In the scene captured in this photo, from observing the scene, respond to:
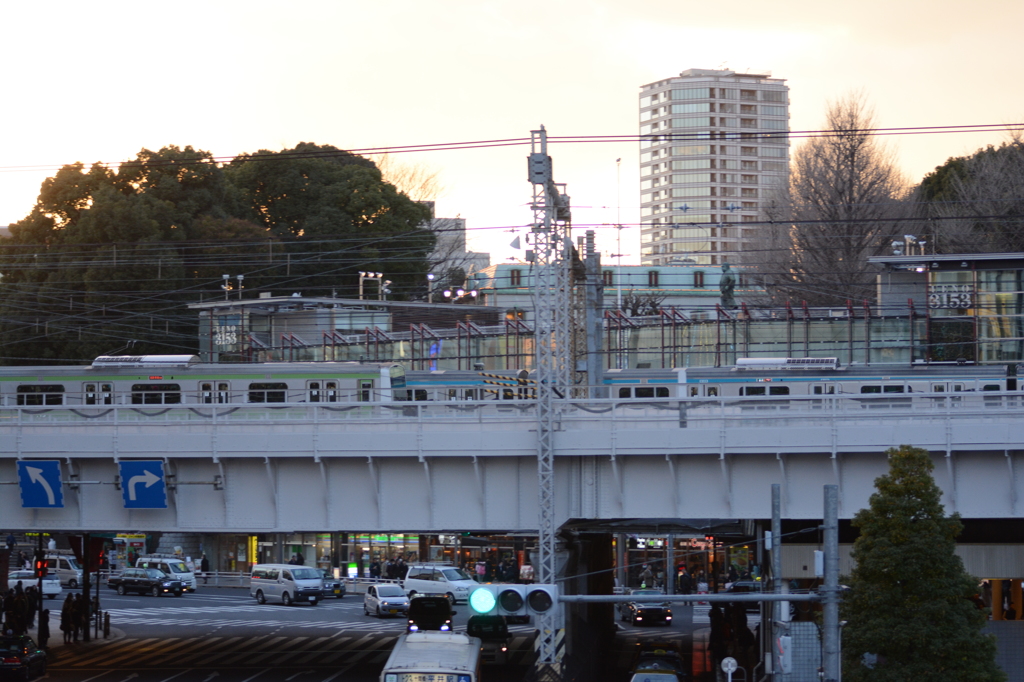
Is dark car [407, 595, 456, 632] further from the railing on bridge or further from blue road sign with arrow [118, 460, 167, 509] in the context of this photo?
blue road sign with arrow [118, 460, 167, 509]

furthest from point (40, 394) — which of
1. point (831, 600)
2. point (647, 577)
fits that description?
point (647, 577)

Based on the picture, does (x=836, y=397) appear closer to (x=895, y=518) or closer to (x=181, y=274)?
(x=895, y=518)

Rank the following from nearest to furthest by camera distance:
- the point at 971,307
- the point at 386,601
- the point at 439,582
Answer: the point at 386,601, the point at 439,582, the point at 971,307

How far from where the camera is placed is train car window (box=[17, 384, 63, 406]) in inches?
1686

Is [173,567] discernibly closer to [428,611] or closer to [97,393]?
[97,393]

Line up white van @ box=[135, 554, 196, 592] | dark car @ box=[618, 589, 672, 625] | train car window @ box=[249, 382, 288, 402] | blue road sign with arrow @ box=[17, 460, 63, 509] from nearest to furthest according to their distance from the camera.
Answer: blue road sign with arrow @ box=[17, 460, 63, 509], train car window @ box=[249, 382, 288, 402], dark car @ box=[618, 589, 672, 625], white van @ box=[135, 554, 196, 592]

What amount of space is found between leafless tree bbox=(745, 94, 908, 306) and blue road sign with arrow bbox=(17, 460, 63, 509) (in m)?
54.1

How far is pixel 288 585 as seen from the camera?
59.2 meters

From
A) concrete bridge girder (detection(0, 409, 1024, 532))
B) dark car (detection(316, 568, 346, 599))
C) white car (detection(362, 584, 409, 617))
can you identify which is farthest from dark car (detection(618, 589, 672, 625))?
concrete bridge girder (detection(0, 409, 1024, 532))

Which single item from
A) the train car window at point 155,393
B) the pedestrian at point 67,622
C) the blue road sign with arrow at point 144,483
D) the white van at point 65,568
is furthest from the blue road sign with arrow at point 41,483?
the white van at point 65,568

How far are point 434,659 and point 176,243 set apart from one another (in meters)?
53.9

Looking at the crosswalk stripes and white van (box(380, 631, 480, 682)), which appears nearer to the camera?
white van (box(380, 631, 480, 682))

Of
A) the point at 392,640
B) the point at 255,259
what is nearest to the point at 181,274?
the point at 255,259

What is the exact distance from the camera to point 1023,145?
80.4m
